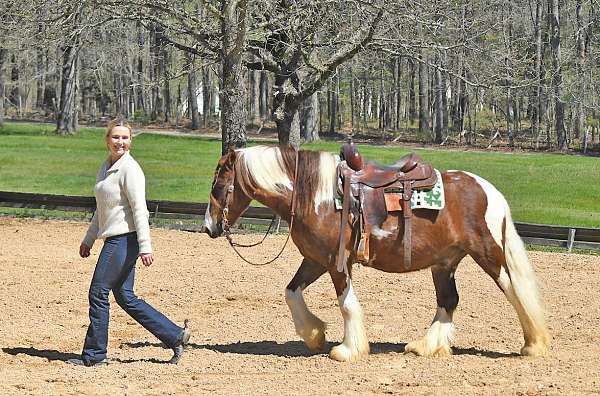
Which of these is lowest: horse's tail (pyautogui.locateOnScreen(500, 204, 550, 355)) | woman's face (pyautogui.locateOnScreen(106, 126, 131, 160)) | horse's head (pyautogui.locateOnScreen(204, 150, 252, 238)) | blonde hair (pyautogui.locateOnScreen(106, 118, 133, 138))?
horse's tail (pyautogui.locateOnScreen(500, 204, 550, 355))

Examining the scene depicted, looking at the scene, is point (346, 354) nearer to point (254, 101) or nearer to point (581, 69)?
point (581, 69)

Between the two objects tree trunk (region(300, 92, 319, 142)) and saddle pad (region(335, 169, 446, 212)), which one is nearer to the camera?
saddle pad (region(335, 169, 446, 212))

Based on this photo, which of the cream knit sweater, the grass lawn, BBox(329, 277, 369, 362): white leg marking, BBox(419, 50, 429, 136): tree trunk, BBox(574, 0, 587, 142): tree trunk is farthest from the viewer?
BBox(419, 50, 429, 136): tree trunk

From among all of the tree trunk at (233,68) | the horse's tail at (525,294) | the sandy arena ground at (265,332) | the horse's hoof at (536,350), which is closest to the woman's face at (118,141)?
the sandy arena ground at (265,332)

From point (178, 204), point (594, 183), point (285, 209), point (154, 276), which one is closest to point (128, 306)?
point (285, 209)

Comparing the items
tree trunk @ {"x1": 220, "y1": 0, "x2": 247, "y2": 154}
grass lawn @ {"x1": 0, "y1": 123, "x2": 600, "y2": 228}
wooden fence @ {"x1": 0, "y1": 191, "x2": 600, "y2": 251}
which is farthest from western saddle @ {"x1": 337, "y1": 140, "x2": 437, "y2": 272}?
grass lawn @ {"x1": 0, "y1": 123, "x2": 600, "y2": 228}

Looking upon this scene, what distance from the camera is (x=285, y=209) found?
7.93 metres

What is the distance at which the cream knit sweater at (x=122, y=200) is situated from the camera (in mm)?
7383

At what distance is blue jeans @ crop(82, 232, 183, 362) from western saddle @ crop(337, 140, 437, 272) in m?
1.56

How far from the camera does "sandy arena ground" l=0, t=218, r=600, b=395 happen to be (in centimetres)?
A: 688

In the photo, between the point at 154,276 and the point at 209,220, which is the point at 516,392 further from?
the point at 154,276

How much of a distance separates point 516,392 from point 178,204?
41.3ft

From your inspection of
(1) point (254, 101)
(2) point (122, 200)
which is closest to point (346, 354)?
(2) point (122, 200)

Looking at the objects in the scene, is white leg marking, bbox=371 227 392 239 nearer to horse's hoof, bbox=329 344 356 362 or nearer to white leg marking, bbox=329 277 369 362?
white leg marking, bbox=329 277 369 362
